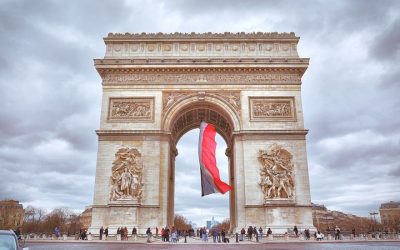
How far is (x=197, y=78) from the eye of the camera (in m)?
28.5

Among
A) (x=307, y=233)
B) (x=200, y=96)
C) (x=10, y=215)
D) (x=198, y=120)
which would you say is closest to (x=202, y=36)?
(x=200, y=96)

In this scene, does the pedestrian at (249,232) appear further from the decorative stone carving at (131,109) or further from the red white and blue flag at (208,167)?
the decorative stone carving at (131,109)

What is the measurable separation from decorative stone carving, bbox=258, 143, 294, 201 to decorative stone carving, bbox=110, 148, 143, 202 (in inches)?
339

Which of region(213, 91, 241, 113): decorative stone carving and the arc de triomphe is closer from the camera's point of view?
the arc de triomphe

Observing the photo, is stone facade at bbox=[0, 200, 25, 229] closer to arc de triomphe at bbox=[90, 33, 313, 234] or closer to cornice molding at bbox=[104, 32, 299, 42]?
arc de triomphe at bbox=[90, 33, 313, 234]

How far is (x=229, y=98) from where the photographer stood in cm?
2798

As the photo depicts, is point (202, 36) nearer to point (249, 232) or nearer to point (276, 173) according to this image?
point (276, 173)

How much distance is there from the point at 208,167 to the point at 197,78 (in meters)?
8.00

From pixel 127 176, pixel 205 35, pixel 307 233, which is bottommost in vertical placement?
pixel 307 233

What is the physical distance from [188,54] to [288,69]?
7.95 metres

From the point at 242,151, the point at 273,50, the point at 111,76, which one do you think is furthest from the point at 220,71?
the point at 111,76

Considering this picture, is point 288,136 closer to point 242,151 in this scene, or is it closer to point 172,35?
point 242,151

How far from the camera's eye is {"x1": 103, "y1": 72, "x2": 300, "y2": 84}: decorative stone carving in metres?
28.2

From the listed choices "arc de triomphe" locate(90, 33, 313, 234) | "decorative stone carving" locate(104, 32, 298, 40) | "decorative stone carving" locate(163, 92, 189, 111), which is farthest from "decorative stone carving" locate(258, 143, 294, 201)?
"decorative stone carving" locate(104, 32, 298, 40)
